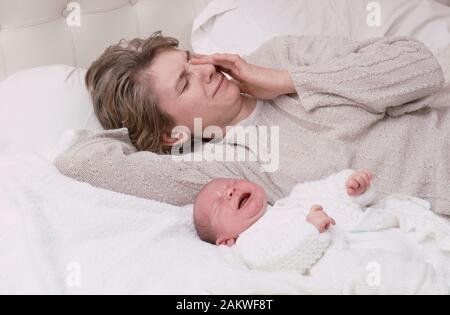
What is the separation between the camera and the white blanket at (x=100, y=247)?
98cm

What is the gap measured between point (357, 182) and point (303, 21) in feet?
2.60

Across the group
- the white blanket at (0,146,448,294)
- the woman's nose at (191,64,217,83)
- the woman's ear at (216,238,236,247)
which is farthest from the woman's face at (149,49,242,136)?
the woman's ear at (216,238,236,247)

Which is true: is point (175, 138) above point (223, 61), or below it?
below

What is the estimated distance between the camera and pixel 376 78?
137cm

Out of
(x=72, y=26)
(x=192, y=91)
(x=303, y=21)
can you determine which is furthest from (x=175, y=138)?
(x=303, y=21)

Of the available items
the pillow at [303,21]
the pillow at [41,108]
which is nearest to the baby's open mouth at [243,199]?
the pillow at [41,108]

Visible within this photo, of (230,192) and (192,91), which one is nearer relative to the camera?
(230,192)

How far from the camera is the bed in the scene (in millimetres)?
1003

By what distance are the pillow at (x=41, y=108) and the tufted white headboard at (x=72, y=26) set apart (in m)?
0.09

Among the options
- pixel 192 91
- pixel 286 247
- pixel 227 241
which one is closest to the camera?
pixel 286 247

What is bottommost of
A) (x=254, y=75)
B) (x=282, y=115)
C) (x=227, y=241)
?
(x=227, y=241)

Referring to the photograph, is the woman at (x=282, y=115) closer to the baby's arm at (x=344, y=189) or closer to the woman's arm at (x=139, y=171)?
the woman's arm at (x=139, y=171)

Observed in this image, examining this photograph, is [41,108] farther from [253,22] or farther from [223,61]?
[253,22]
